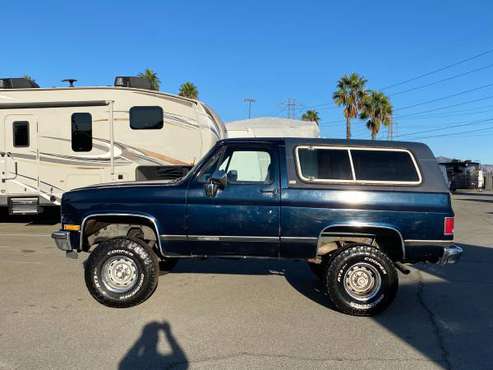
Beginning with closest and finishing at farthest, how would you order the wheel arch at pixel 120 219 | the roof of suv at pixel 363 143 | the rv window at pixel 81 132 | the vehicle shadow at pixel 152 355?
the vehicle shadow at pixel 152 355
the wheel arch at pixel 120 219
the roof of suv at pixel 363 143
the rv window at pixel 81 132

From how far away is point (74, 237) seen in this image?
5.64 metres

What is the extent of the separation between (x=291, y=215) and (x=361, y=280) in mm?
1102

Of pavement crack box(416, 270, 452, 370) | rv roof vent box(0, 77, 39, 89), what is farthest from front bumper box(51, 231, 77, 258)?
rv roof vent box(0, 77, 39, 89)

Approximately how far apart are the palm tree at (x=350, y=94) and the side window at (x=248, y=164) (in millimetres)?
37603

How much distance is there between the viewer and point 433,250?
5270mm

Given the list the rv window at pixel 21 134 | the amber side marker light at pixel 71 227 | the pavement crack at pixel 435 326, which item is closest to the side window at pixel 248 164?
Result: the amber side marker light at pixel 71 227

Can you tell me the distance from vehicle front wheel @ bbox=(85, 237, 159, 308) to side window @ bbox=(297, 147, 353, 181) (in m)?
2.08

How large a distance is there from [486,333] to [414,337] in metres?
0.79

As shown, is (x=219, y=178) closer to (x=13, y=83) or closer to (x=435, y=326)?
(x=435, y=326)

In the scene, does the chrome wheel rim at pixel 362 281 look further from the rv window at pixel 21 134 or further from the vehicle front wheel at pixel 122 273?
the rv window at pixel 21 134

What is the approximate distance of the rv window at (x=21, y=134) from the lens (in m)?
10.6

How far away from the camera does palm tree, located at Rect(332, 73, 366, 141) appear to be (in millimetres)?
42219

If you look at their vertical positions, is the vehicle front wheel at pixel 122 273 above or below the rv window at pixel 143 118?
below

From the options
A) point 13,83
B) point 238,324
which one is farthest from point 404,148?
point 13,83
